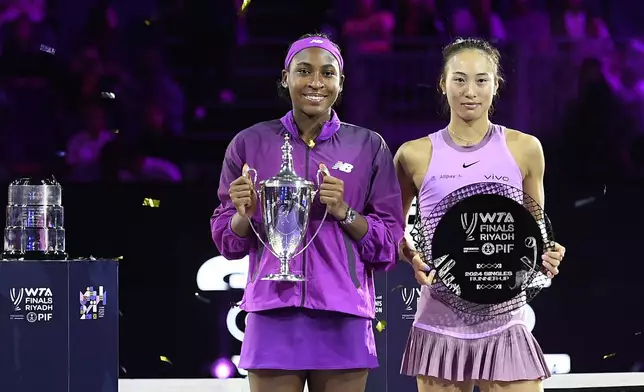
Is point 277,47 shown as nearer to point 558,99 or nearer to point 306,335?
point 558,99

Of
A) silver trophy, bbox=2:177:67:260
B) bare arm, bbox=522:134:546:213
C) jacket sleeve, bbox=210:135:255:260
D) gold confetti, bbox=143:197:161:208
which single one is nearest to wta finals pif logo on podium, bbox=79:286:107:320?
silver trophy, bbox=2:177:67:260

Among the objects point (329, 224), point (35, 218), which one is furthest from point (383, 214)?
point (35, 218)

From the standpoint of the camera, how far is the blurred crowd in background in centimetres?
499

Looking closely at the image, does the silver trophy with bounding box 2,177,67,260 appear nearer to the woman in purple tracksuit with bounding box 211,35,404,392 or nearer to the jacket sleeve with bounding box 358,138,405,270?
the woman in purple tracksuit with bounding box 211,35,404,392

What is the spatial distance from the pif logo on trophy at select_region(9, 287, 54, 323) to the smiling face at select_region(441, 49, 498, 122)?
216 cm

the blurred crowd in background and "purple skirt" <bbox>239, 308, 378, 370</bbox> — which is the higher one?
the blurred crowd in background

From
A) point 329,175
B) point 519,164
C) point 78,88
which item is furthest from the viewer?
point 78,88

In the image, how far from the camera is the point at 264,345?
2338 mm

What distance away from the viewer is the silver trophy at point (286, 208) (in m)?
2.31

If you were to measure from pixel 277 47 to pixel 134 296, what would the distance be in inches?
61.8

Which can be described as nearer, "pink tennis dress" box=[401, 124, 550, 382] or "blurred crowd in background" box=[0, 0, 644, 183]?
"pink tennis dress" box=[401, 124, 550, 382]

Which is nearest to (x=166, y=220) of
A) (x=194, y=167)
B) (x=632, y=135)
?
(x=194, y=167)

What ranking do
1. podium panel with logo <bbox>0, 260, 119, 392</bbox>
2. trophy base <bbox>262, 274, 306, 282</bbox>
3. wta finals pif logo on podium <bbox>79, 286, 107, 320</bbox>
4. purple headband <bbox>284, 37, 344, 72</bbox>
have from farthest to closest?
wta finals pif logo on podium <bbox>79, 286, 107, 320</bbox> → podium panel with logo <bbox>0, 260, 119, 392</bbox> → purple headband <bbox>284, 37, 344, 72</bbox> → trophy base <bbox>262, 274, 306, 282</bbox>

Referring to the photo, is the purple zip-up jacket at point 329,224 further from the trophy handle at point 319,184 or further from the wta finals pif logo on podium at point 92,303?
the wta finals pif logo on podium at point 92,303
